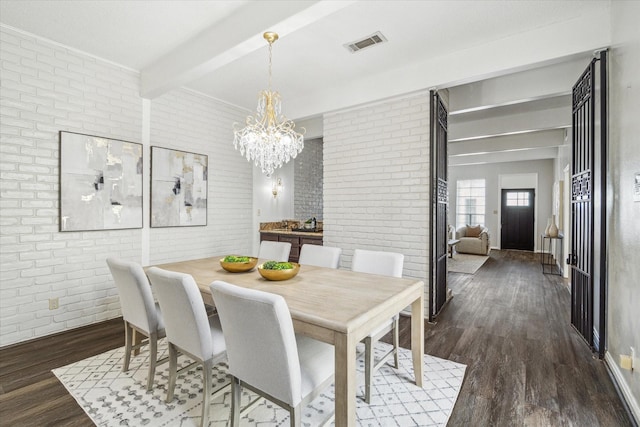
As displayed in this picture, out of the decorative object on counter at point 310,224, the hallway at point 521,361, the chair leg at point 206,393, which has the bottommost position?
the hallway at point 521,361

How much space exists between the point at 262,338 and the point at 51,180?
2.89m

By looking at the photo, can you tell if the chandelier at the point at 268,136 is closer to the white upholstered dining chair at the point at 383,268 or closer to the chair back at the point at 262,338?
the white upholstered dining chair at the point at 383,268

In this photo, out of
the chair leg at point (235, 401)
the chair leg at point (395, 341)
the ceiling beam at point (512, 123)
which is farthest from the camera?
the ceiling beam at point (512, 123)

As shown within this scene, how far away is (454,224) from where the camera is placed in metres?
10.1

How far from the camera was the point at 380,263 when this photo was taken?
2576 millimetres

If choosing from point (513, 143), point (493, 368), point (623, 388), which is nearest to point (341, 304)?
point (493, 368)

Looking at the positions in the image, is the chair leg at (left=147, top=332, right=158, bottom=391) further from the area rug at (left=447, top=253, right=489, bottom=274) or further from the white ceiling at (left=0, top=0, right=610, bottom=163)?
the area rug at (left=447, top=253, right=489, bottom=274)

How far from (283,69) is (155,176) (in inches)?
77.3

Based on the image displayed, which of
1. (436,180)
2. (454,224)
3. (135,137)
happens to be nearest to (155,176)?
(135,137)

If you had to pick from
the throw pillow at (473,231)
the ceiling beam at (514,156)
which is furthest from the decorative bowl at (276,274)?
the throw pillow at (473,231)

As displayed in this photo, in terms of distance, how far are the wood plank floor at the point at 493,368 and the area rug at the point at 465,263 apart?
2139mm

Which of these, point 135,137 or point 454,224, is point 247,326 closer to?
point 135,137

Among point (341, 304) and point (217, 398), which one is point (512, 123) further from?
point (217, 398)

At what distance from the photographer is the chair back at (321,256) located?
2.87 metres
